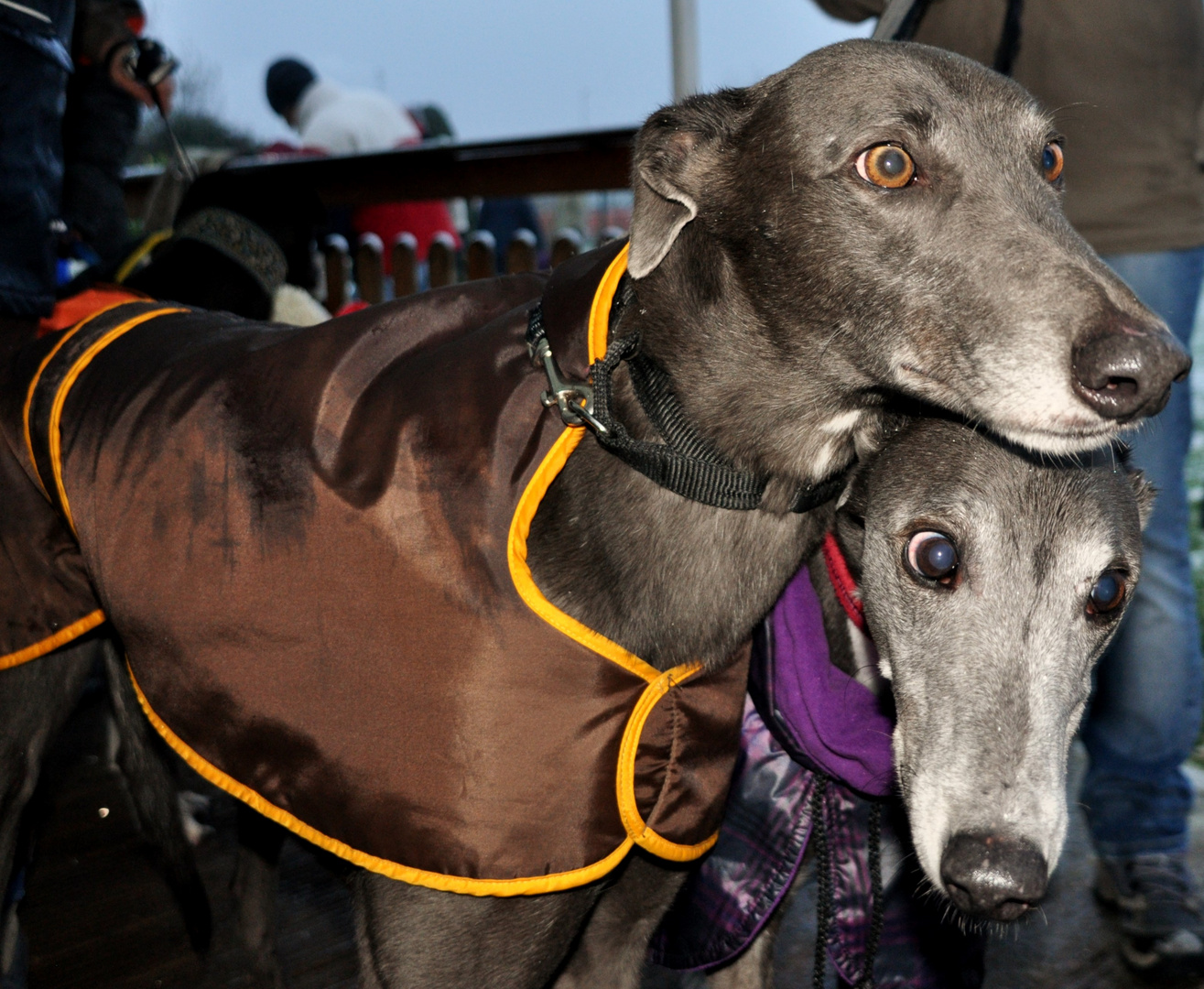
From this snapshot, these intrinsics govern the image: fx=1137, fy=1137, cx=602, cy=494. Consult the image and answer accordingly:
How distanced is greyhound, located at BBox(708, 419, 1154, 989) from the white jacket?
14.0ft

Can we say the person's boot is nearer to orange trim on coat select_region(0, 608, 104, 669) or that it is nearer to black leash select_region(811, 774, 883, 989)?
black leash select_region(811, 774, 883, 989)

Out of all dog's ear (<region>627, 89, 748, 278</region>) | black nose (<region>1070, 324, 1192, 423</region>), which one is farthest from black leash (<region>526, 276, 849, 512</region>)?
black nose (<region>1070, 324, 1192, 423</region>)

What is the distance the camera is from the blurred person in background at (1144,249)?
6.57 feet

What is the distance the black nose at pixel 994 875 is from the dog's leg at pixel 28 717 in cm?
129

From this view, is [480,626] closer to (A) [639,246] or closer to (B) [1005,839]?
(A) [639,246]

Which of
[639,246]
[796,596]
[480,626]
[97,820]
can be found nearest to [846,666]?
[796,596]

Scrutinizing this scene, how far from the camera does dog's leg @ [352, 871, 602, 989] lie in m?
1.36

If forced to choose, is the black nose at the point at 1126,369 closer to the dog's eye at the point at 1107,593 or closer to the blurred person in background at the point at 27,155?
the dog's eye at the point at 1107,593

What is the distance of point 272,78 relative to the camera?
5707mm

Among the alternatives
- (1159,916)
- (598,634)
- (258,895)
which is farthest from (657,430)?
(1159,916)

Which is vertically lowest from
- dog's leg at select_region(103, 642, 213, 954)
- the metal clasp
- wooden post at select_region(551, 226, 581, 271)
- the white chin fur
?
wooden post at select_region(551, 226, 581, 271)

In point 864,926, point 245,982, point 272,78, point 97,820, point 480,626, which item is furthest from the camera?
point 272,78

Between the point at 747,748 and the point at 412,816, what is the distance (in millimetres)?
549

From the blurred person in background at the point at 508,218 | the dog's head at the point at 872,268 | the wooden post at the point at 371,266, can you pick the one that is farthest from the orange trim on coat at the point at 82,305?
the blurred person in background at the point at 508,218
